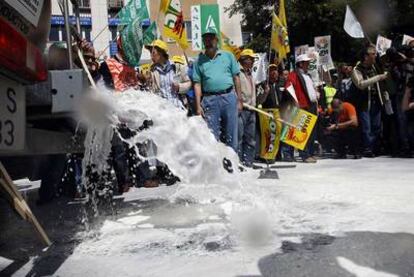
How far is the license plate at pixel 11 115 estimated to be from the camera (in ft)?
9.09

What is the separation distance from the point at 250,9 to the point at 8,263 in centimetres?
2546

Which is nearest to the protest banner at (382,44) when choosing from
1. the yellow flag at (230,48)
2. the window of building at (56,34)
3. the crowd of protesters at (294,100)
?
the crowd of protesters at (294,100)

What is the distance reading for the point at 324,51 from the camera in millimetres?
14336

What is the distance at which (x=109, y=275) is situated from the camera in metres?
3.37

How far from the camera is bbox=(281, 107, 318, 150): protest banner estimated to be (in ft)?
27.8

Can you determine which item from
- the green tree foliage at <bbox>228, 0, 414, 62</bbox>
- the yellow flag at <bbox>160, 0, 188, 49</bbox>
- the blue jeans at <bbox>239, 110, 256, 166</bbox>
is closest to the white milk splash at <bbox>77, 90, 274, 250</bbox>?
the blue jeans at <bbox>239, 110, 256, 166</bbox>

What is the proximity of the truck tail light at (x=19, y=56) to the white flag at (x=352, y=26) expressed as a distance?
9.27 m

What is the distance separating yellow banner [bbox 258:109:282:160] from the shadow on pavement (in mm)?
4647

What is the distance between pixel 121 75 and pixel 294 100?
4091mm

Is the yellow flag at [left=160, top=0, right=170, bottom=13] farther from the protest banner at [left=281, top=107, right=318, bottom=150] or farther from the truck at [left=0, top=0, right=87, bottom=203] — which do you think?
the truck at [left=0, top=0, right=87, bottom=203]

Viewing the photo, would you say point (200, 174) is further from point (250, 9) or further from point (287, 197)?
point (250, 9)

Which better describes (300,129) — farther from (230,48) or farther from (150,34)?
A: (150,34)

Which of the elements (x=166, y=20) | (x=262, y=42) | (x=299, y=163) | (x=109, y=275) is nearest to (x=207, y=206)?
(x=109, y=275)

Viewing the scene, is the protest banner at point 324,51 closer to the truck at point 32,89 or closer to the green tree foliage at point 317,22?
the green tree foliage at point 317,22
